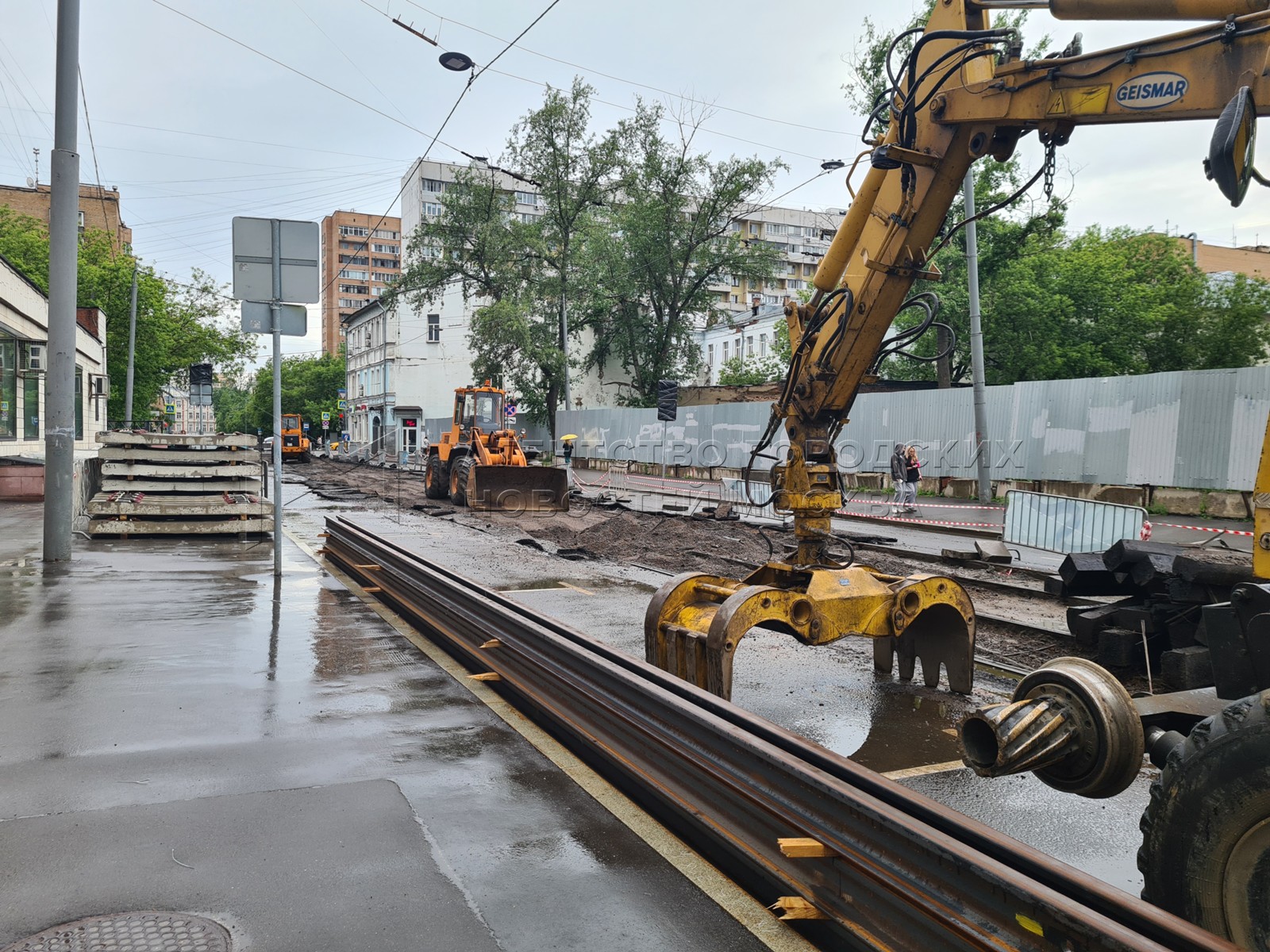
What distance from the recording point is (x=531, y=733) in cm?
538

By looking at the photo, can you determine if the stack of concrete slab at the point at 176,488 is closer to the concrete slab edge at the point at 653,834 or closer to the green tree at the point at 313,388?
the concrete slab edge at the point at 653,834

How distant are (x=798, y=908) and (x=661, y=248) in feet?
167

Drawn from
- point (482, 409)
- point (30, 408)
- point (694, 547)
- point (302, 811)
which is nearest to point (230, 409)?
point (30, 408)

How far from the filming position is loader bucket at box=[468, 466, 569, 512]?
21.7 meters

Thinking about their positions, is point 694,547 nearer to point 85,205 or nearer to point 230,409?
point 85,205

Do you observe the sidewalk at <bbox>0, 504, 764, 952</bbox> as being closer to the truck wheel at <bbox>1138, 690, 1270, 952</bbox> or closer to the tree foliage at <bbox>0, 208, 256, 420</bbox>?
the truck wheel at <bbox>1138, 690, 1270, 952</bbox>

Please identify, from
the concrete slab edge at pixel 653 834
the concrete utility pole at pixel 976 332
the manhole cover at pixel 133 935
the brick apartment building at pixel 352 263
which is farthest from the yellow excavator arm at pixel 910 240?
the brick apartment building at pixel 352 263

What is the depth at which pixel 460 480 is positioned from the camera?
23.6 m

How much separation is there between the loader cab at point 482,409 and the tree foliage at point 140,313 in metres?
20.2

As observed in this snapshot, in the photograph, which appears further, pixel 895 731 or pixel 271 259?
pixel 271 259

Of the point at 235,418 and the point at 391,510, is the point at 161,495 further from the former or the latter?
the point at 235,418

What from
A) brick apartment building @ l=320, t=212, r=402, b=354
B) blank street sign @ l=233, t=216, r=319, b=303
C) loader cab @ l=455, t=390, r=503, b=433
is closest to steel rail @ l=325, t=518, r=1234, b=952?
blank street sign @ l=233, t=216, r=319, b=303

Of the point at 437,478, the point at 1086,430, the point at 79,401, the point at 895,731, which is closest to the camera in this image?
the point at 895,731

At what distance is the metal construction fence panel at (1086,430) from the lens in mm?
20384
